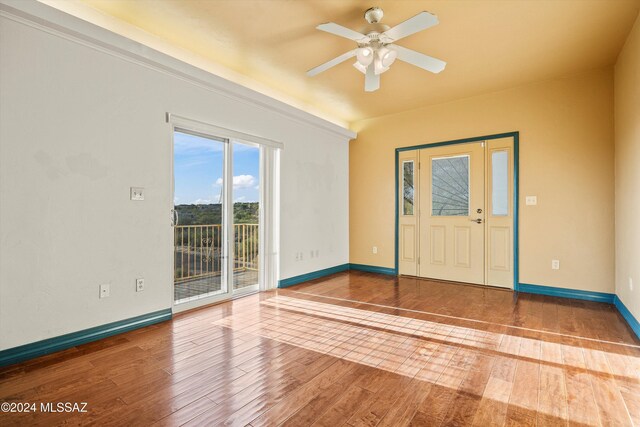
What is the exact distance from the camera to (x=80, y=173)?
2621 mm

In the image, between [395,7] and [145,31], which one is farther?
[145,31]

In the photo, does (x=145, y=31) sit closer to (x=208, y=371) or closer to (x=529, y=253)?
(x=208, y=371)

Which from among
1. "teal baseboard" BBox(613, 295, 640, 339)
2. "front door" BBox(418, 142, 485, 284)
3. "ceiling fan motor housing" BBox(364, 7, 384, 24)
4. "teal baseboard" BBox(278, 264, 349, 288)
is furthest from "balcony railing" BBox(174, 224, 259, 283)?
"teal baseboard" BBox(613, 295, 640, 339)

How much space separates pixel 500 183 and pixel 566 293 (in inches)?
65.9

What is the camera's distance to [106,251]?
2777 mm

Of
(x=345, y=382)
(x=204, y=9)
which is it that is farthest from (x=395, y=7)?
(x=345, y=382)

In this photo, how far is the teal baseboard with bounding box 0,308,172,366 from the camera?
89.2 inches

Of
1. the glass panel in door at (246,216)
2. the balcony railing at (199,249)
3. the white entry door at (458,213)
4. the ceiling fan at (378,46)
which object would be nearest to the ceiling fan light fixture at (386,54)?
the ceiling fan at (378,46)

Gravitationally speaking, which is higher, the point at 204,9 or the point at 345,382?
the point at 204,9

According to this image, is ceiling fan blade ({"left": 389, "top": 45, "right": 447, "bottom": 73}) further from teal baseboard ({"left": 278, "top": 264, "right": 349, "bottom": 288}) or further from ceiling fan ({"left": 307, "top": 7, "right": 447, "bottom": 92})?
teal baseboard ({"left": 278, "top": 264, "right": 349, "bottom": 288})

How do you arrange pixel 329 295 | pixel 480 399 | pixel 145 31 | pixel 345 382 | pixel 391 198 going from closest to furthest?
pixel 480 399 → pixel 345 382 → pixel 145 31 → pixel 329 295 → pixel 391 198

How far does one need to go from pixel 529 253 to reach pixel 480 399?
3221 millimetres

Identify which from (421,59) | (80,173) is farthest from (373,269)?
(80,173)

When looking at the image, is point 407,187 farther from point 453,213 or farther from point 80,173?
point 80,173
